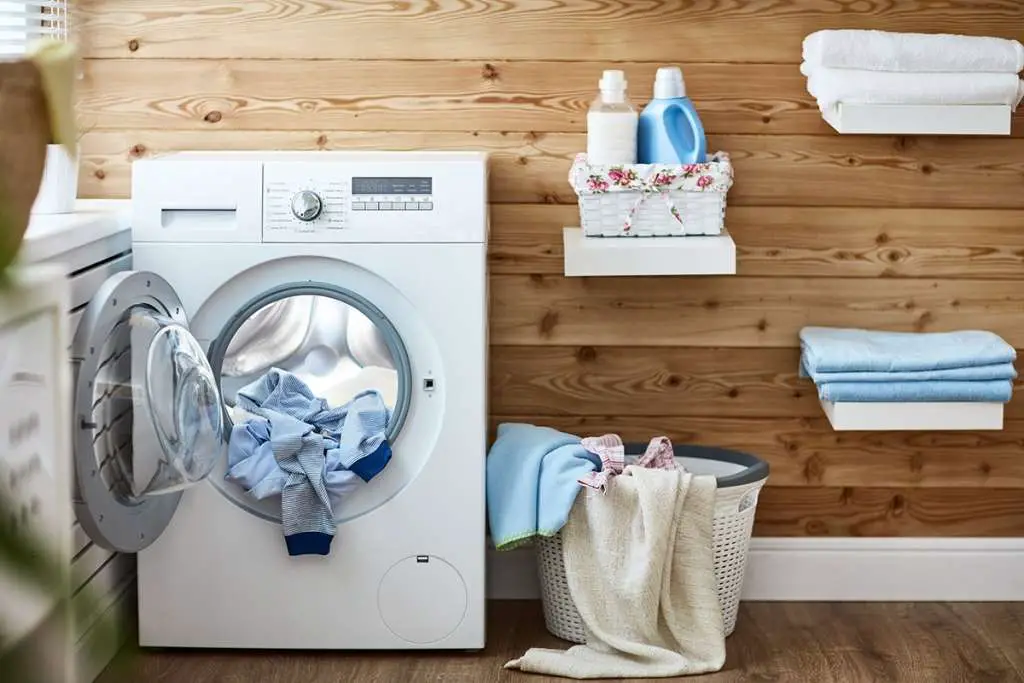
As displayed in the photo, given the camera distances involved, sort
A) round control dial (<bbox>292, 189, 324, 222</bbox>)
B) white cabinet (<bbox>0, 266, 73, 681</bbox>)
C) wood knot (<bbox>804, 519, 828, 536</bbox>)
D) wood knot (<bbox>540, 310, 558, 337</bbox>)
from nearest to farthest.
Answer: white cabinet (<bbox>0, 266, 73, 681</bbox>) < round control dial (<bbox>292, 189, 324, 222</bbox>) < wood knot (<bbox>540, 310, 558, 337</bbox>) < wood knot (<bbox>804, 519, 828, 536</bbox>)

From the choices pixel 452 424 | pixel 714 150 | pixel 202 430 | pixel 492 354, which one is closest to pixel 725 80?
pixel 714 150

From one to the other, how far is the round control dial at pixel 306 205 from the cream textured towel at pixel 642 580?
72 centimetres

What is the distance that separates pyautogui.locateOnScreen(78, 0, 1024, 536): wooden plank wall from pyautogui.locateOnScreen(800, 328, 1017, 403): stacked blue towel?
204mm

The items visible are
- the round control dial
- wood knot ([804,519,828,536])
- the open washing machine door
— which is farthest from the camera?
wood knot ([804,519,828,536])

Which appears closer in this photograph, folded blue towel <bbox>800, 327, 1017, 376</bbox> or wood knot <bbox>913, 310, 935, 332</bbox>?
folded blue towel <bbox>800, 327, 1017, 376</bbox>

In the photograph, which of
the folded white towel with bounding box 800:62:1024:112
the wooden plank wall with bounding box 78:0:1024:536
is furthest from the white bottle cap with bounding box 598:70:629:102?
the folded white towel with bounding box 800:62:1024:112

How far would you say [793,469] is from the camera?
285 centimetres

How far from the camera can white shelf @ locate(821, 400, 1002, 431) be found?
8.38ft

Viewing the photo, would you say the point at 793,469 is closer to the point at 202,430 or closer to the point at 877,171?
the point at 877,171

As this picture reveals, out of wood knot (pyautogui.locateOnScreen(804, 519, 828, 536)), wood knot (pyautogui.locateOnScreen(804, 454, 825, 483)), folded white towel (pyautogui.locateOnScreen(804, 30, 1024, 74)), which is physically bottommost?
→ wood knot (pyautogui.locateOnScreen(804, 519, 828, 536))

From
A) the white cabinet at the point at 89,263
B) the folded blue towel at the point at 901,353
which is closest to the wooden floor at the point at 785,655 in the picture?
the white cabinet at the point at 89,263

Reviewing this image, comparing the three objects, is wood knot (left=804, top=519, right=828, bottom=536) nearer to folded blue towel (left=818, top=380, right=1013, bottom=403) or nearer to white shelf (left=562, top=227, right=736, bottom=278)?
folded blue towel (left=818, top=380, right=1013, bottom=403)

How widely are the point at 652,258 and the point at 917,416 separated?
61 cm

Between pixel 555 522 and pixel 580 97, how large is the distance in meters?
0.89
